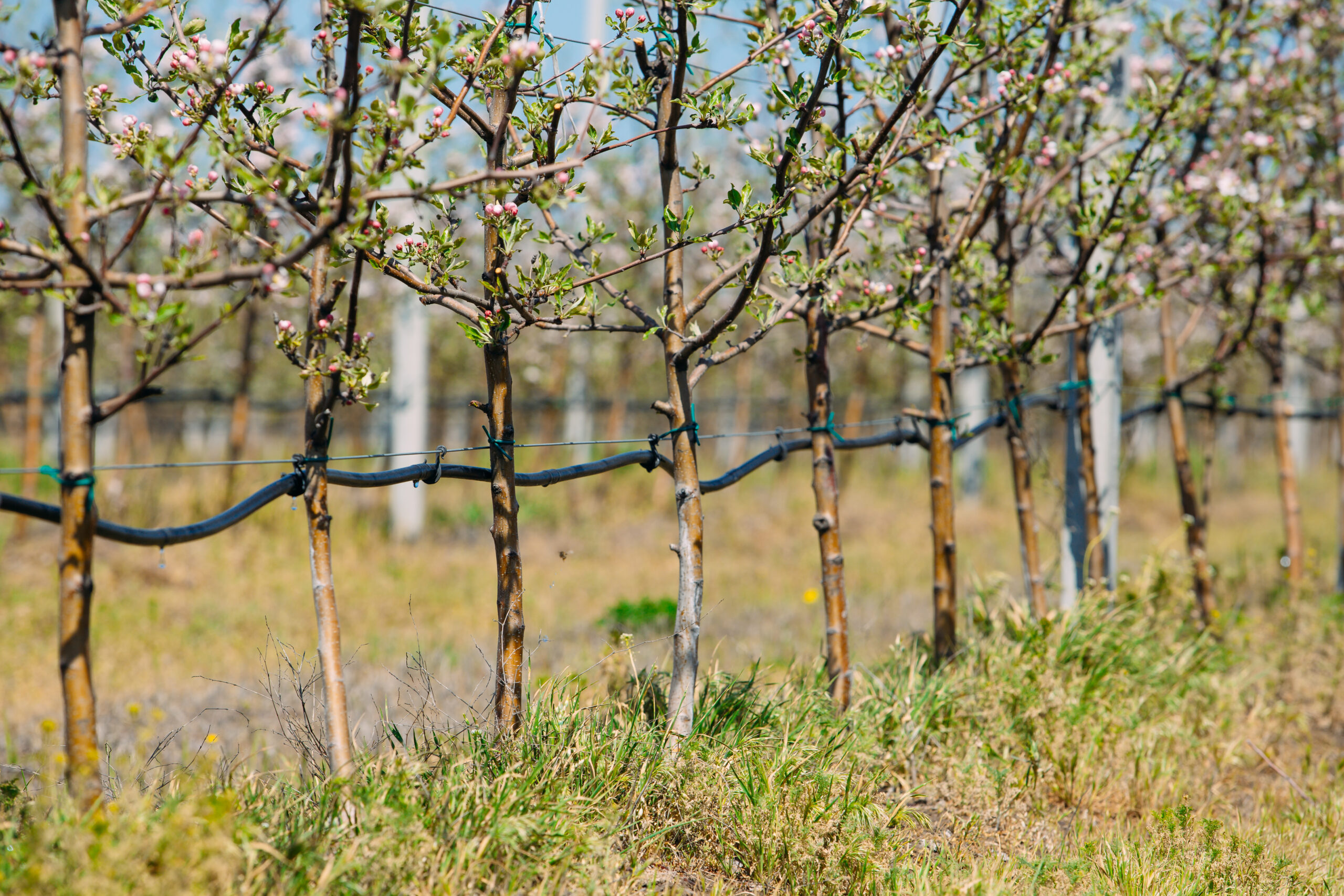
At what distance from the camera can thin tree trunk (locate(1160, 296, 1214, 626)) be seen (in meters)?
5.45

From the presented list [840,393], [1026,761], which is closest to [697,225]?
[840,393]

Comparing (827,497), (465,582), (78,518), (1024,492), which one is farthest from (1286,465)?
(78,518)

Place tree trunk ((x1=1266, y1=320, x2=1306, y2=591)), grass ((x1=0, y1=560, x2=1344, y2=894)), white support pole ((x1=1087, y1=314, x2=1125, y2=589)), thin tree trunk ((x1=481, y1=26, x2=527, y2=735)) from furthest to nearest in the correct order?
tree trunk ((x1=1266, y1=320, x2=1306, y2=591)), white support pole ((x1=1087, y1=314, x2=1125, y2=589)), thin tree trunk ((x1=481, y1=26, x2=527, y2=735)), grass ((x1=0, y1=560, x2=1344, y2=894))

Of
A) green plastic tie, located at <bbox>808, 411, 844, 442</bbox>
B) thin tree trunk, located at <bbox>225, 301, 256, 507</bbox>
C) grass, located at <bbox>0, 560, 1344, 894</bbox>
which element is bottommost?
grass, located at <bbox>0, 560, 1344, 894</bbox>

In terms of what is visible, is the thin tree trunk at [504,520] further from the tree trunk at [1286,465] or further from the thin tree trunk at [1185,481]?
the tree trunk at [1286,465]

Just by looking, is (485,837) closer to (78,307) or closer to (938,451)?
(78,307)

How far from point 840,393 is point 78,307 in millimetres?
14208

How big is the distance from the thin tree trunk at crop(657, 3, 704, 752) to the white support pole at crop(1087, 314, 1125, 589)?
2.87m

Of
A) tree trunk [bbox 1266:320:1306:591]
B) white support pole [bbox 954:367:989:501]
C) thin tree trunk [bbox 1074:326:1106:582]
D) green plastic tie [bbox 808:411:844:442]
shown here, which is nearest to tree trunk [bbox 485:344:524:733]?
green plastic tie [bbox 808:411:844:442]

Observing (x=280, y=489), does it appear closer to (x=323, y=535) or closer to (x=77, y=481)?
(x=323, y=535)

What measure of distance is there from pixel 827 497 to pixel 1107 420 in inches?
88.3

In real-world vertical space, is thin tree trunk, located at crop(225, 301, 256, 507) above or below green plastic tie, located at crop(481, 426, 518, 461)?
above

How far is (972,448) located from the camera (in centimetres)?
1254

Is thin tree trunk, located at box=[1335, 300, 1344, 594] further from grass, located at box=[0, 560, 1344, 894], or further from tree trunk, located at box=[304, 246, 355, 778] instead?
tree trunk, located at box=[304, 246, 355, 778]
